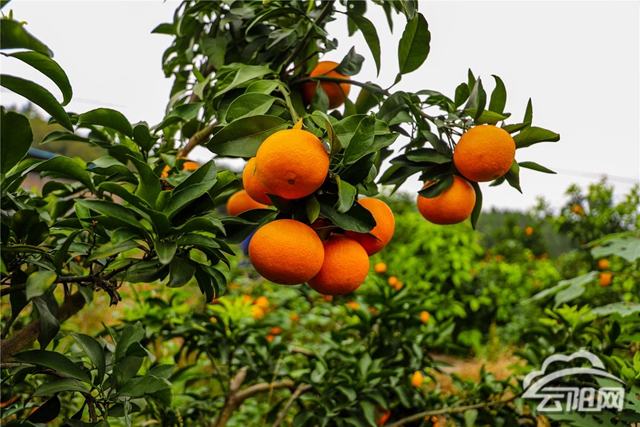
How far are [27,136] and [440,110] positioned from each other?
23.2 inches

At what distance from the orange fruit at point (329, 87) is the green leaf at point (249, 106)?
0.23m

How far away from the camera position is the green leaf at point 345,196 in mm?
535

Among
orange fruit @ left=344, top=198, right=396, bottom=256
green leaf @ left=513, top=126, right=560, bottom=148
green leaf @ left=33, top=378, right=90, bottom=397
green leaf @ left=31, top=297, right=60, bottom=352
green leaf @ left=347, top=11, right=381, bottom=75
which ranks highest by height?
green leaf @ left=347, top=11, right=381, bottom=75

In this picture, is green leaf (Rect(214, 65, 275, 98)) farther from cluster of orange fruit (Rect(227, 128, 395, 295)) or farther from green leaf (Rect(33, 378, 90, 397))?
green leaf (Rect(33, 378, 90, 397))

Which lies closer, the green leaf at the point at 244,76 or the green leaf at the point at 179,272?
the green leaf at the point at 179,272

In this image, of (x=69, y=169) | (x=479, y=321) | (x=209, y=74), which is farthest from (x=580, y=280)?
(x=479, y=321)

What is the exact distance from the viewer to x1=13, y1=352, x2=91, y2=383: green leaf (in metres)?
0.64

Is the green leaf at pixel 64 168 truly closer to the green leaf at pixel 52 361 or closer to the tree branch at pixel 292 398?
the green leaf at pixel 52 361

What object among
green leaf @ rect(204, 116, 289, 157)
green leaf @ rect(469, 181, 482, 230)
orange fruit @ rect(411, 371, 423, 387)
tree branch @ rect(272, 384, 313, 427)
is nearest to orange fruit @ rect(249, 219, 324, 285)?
green leaf @ rect(204, 116, 289, 157)

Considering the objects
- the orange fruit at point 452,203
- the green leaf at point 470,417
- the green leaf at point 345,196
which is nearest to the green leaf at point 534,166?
the orange fruit at point 452,203

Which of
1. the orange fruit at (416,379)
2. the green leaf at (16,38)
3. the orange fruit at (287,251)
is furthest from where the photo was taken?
the orange fruit at (416,379)

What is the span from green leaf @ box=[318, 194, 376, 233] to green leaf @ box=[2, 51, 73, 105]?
320 mm

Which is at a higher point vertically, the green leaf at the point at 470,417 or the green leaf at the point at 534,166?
the green leaf at the point at 534,166

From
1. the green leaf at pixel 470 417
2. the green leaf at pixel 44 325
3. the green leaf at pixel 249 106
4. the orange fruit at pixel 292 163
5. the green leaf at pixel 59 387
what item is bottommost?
the green leaf at pixel 470 417
